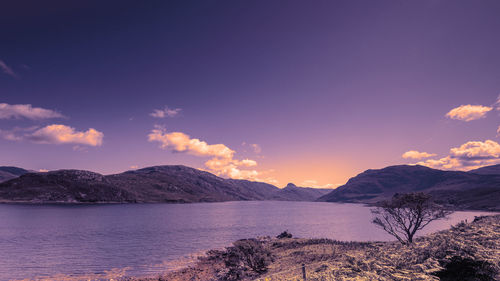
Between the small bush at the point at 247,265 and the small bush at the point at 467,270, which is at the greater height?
the small bush at the point at 467,270

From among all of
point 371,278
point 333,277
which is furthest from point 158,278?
point 371,278

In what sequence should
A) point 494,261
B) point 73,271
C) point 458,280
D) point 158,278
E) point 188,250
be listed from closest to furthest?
point 494,261, point 458,280, point 158,278, point 73,271, point 188,250

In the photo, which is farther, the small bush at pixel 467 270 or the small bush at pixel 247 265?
the small bush at pixel 247 265

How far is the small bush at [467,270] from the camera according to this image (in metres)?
11.9

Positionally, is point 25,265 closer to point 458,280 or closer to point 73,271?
point 73,271

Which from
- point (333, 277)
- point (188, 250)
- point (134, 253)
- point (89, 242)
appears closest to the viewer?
point (333, 277)

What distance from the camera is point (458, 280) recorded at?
12758 mm

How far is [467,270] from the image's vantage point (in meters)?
12.8

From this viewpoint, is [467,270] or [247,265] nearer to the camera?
[467,270]

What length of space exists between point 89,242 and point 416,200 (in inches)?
2441

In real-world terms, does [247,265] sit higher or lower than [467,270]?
lower

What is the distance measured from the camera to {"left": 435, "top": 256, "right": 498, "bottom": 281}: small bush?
11938 millimetres

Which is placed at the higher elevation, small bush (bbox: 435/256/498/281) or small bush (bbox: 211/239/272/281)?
small bush (bbox: 435/256/498/281)

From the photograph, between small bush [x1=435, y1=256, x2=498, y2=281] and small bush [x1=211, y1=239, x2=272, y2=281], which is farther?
small bush [x1=211, y1=239, x2=272, y2=281]
